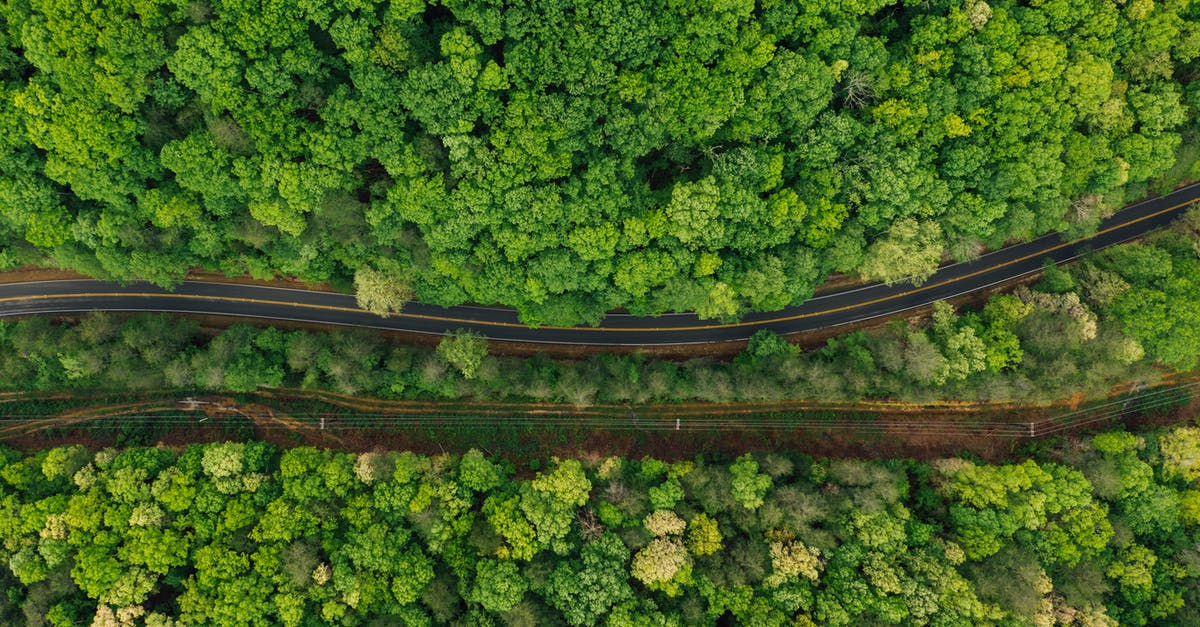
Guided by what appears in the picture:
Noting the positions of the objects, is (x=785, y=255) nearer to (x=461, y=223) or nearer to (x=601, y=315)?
(x=601, y=315)

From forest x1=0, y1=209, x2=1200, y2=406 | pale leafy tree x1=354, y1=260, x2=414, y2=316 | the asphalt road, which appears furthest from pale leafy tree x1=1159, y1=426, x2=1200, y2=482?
pale leafy tree x1=354, y1=260, x2=414, y2=316

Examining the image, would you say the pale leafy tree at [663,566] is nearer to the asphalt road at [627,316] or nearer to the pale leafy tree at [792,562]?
the pale leafy tree at [792,562]

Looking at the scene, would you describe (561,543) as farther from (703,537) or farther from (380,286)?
(380,286)

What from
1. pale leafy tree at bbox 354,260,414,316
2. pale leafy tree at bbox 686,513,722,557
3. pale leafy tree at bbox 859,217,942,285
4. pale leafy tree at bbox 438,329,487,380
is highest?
pale leafy tree at bbox 859,217,942,285

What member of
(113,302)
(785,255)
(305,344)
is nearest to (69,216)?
(113,302)

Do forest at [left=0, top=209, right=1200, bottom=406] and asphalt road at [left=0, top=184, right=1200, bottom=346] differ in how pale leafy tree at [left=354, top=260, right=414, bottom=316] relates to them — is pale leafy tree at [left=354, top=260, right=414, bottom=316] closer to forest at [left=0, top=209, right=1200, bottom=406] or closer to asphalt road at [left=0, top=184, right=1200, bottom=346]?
forest at [left=0, top=209, right=1200, bottom=406]

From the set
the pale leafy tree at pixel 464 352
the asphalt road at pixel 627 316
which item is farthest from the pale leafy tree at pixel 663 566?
the pale leafy tree at pixel 464 352

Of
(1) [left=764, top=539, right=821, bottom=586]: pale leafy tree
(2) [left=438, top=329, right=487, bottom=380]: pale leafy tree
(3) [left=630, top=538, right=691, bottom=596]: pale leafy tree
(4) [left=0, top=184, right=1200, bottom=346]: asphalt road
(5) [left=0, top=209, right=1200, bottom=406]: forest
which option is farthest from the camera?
(4) [left=0, top=184, right=1200, bottom=346]: asphalt road
